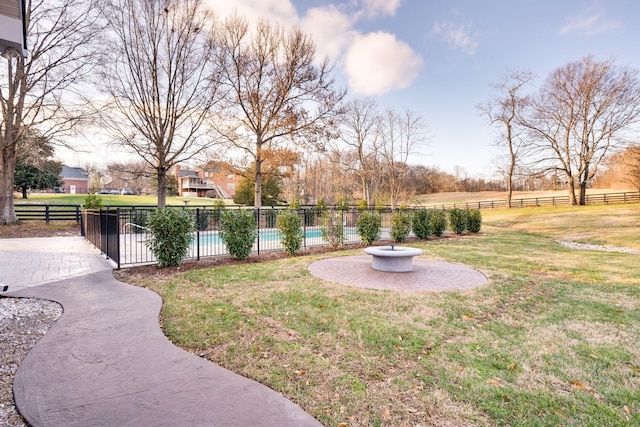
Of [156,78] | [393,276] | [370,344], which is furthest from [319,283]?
[156,78]

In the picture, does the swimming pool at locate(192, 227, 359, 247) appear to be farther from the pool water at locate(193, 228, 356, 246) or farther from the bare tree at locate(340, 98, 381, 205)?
the bare tree at locate(340, 98, 381, 205)

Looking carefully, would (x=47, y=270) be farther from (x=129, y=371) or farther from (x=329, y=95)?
(x=329, y=95)

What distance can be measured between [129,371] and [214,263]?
16.4 feet

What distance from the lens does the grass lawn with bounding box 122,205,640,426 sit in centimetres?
229

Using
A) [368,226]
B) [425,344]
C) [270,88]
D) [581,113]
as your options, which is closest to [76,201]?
[270,88]

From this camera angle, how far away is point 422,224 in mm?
13070

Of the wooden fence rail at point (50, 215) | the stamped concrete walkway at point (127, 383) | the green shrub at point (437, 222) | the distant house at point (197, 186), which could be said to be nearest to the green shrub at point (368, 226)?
the green shrub at point (437, 222)

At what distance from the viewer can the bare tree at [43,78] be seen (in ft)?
42.9

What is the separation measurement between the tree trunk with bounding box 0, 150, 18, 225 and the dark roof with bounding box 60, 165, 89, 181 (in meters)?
46.4

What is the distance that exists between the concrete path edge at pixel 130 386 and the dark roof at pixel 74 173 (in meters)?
61.7

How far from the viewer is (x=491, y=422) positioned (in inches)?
83.0

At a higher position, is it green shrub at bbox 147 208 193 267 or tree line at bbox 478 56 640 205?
tree line at bbox 478 56 640 205

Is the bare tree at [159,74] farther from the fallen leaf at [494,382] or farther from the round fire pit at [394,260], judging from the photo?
the fallen leaf at [494,382]

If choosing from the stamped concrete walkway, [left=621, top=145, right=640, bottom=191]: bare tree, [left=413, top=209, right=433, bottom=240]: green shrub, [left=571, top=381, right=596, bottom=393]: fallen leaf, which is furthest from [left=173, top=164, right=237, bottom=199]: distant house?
[left=571, top=381, right=596, bottom=393]: fallen leaf
